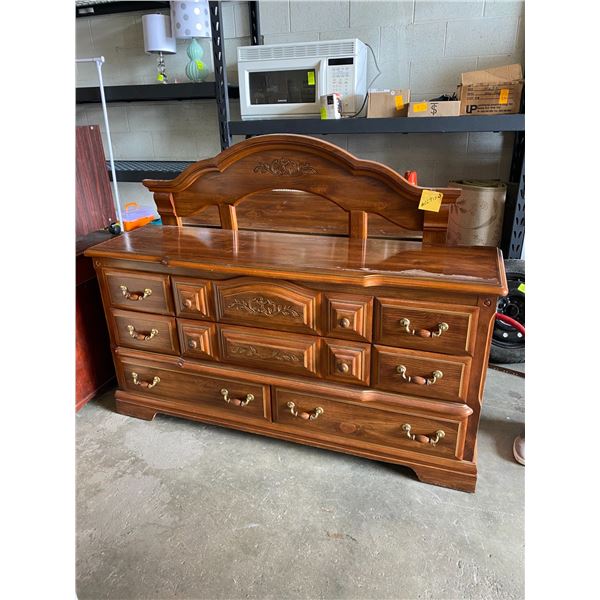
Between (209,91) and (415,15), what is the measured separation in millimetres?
1280

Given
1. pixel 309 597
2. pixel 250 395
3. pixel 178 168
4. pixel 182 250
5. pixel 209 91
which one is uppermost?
pixel 209 91

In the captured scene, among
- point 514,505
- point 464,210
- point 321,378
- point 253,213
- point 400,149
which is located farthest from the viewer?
point 400,149

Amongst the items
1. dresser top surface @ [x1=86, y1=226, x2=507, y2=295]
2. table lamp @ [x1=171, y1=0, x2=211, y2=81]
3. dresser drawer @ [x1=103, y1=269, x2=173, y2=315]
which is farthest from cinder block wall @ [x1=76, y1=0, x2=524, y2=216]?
dresser drawer @ [x1=103, y1=269, x2=173, y2=315]

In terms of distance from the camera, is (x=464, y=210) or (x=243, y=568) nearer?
(x=243, y=568)

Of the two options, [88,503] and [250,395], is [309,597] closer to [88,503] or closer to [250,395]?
[250,395]

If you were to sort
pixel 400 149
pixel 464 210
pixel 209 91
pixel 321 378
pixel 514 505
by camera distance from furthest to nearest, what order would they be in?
pixel 400 149
pixel 209 91
pixel 464 210
pixel 321 378
pixel 514 505

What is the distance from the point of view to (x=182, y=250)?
170cm

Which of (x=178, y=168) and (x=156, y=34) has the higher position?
(x=156, y=34)

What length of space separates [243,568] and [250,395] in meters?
0.62

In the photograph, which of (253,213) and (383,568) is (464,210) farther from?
(383,568)

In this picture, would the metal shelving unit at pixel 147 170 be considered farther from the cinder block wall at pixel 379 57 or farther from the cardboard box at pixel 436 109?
the cardboard box at pixel 436 109

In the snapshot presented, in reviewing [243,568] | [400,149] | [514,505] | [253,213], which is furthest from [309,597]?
[400,149]

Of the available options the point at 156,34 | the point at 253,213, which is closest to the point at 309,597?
the point at 253,213

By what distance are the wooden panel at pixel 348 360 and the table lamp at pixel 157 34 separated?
2343 millimetres
